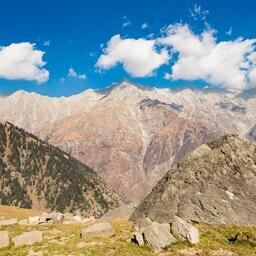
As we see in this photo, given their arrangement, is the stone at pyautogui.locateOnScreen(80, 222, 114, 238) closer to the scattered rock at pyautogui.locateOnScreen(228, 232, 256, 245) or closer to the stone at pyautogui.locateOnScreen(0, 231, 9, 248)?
the stone at pyautogui.locateOnScreen(0, 231, 9, 248)

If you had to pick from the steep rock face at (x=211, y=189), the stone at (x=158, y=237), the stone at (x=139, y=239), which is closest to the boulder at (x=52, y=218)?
the steep rock face at (x=211, y=189)

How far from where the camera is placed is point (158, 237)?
36250 mm

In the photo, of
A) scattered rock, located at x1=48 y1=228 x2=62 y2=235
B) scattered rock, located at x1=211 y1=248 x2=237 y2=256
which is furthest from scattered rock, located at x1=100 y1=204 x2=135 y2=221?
scattered rock, located at x1=211 y1=248 x2=237 y2=256

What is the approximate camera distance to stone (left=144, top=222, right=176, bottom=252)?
35781 millimetres

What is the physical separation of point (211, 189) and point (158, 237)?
1282 centimetres

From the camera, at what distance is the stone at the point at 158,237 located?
117ft

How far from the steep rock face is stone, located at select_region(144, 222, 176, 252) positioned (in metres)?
8.80

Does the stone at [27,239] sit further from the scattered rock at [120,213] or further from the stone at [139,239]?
the scattered rock at [120,213]

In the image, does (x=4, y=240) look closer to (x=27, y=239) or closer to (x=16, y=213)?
(x=27, y=239)

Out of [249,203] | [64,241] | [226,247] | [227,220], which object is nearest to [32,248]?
[64,241]

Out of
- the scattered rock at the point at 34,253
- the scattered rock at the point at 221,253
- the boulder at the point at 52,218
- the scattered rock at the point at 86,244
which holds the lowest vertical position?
the scattered rock at the point at 221,253

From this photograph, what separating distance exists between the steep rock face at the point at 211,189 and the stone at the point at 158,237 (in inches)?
347

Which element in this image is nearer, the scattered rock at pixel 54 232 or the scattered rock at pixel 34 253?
the scattered rock at pixel 34 253

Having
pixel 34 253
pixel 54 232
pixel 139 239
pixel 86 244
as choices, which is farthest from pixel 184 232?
pixel 54 232
